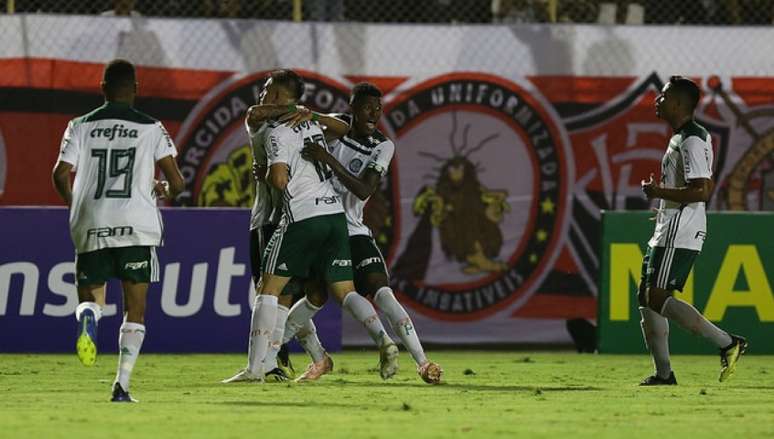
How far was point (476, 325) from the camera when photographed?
1664 centimetres

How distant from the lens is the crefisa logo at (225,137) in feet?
53.6

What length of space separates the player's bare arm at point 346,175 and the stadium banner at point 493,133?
5836 millimetres

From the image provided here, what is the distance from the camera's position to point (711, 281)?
1517 centimetres

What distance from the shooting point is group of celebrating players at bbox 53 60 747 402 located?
895 centimetres

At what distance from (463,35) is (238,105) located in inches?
98.2

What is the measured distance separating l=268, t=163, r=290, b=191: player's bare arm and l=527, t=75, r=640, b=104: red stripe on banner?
7071 mm

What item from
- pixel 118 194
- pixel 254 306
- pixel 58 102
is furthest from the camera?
pixel 58 102

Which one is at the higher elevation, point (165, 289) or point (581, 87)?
point (581, 87)

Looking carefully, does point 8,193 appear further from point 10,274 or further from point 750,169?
point 750,169

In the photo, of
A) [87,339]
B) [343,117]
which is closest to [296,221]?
[343,117]

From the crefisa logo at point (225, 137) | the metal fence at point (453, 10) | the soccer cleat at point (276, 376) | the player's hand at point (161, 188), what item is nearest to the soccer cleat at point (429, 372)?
the soccer cleat at point (276, 376)

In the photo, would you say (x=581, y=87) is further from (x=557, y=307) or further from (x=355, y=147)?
(x=355, y=147)

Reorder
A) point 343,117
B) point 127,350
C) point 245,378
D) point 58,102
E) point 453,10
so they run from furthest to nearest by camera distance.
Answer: point 453,10 → point 58,102 → point 343,117 → point 245,378 → point 127,350

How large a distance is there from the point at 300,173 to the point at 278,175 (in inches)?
10.8
